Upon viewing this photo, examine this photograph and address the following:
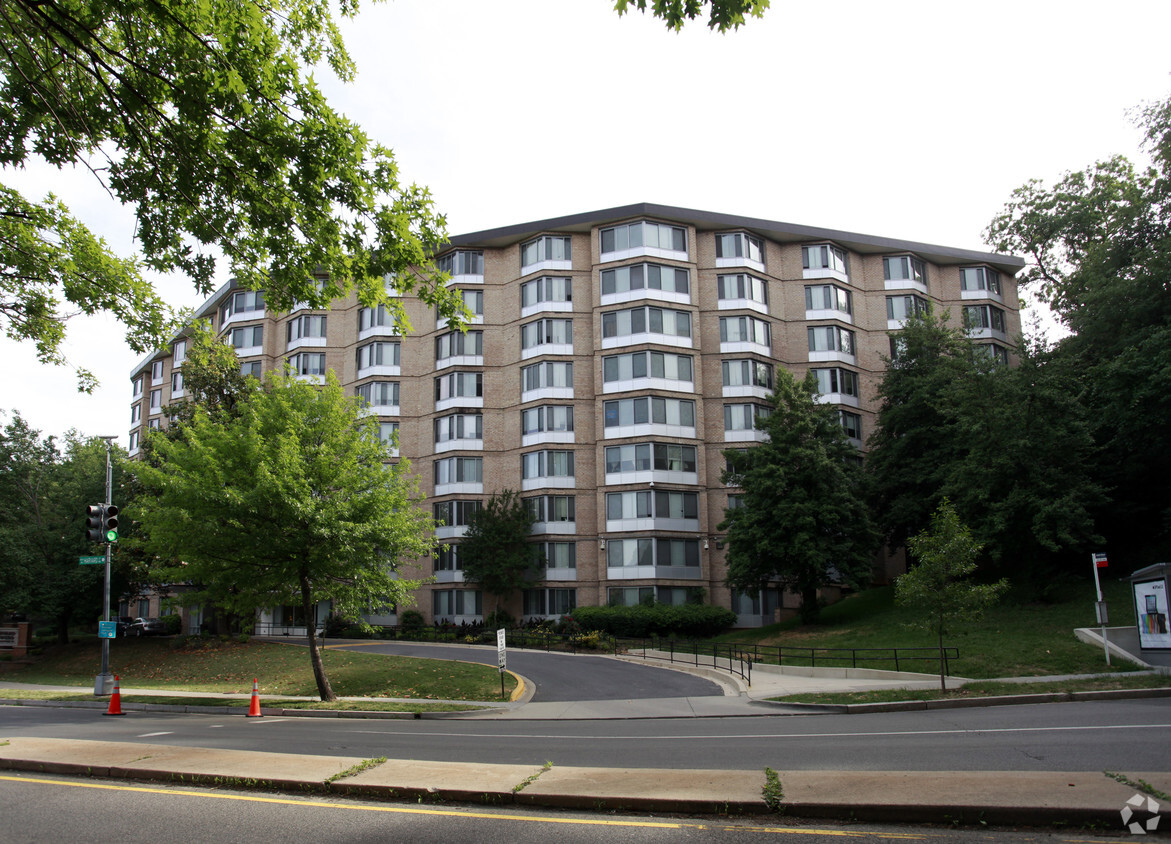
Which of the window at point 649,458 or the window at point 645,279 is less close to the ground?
the window at point 645,279

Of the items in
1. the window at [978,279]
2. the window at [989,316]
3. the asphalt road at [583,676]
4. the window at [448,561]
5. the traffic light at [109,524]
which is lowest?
the asphalt road at [583,676]

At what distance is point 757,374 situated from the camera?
46000 millimetres

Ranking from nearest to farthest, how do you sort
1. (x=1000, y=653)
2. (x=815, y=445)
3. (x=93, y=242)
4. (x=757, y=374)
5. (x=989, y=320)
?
(x=93, y=242) < (x=1000, y=653) < (x=815, y=445) < (x=757, y=374) < (x=989, y=320)

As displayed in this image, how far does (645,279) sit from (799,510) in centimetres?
1683

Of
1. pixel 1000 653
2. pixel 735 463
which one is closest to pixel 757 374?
pixel 735 463

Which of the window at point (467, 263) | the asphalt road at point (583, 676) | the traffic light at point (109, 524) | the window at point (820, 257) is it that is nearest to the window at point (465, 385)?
the window at point (467, 263)

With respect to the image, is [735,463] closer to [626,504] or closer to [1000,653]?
[626,504]

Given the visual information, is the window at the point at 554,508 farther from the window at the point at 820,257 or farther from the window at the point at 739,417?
the window at the point at 820,257

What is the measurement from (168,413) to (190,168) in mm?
36979

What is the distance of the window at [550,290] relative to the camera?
47.5m

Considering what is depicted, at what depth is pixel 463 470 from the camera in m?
47.9

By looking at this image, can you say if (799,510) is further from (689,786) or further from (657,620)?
(689,786)

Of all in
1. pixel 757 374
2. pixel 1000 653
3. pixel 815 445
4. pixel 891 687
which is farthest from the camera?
pixel 757 374

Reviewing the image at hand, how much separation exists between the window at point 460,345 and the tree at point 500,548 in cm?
993
